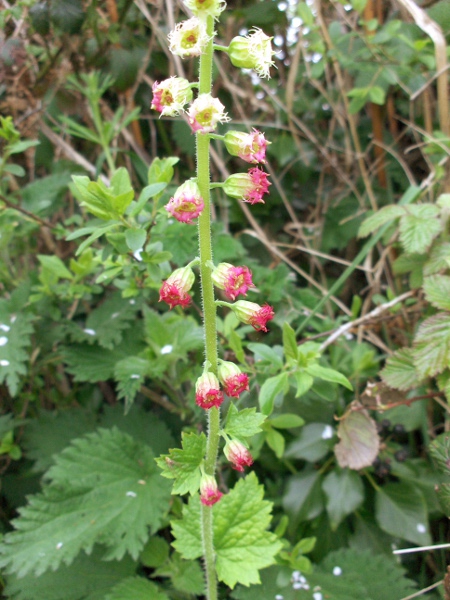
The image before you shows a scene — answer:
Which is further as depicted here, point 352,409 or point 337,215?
point 337,215

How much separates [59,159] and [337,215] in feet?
4.00

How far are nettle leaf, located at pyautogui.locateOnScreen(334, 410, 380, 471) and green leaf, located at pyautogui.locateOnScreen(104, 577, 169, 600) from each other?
58cm

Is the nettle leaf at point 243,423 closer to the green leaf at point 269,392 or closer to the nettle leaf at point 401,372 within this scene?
the green leaf at point 269,392

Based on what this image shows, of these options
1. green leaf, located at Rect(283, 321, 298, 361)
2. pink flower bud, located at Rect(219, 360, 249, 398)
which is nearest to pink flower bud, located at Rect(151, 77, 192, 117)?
pink flower bud, located at Rect(219, 360, 249, 398)

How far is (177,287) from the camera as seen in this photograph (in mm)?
927

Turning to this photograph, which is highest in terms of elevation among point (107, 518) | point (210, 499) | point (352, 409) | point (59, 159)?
point (59, 159)

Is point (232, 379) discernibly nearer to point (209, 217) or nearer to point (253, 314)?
point (253, 314)

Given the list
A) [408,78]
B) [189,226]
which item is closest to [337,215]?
[408,78]

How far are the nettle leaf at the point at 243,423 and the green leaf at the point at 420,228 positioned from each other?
72cm

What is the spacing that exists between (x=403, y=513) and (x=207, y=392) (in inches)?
35.5

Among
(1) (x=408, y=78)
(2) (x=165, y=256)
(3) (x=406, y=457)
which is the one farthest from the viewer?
(1) (x=408, y=78)

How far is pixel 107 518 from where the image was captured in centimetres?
A: 140

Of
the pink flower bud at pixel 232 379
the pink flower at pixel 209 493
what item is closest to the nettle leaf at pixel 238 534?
the pink flower at pixel 209 493

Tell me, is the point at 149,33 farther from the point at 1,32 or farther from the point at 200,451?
the point at 200,451
